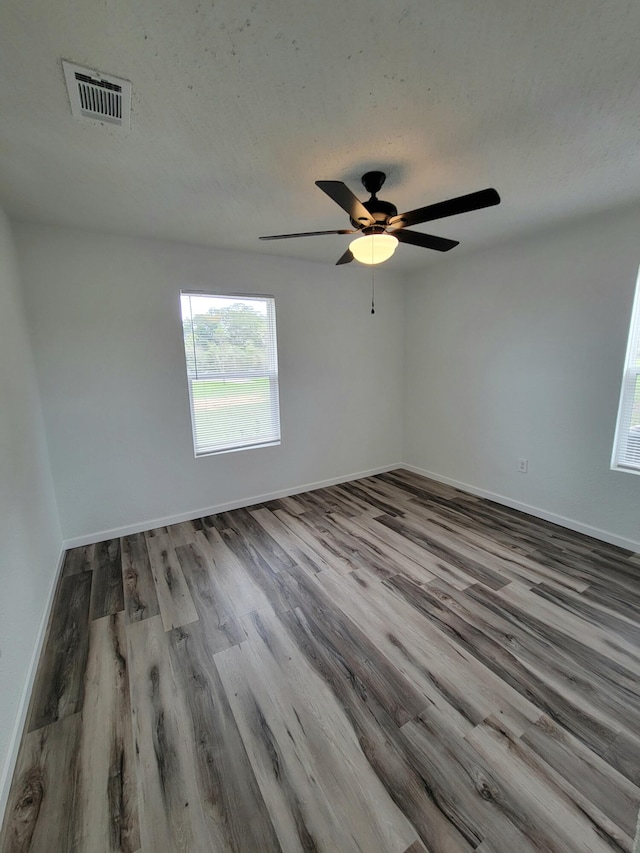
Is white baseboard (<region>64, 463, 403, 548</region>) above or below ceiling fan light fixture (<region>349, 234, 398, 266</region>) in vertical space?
below

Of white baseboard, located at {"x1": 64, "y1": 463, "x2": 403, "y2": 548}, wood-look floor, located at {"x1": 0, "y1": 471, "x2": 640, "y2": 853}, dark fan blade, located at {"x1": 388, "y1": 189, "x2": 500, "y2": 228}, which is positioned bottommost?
wood-look floor, located at {"x1": 0, "y1": 471, "x2": 640, "y2": 853}

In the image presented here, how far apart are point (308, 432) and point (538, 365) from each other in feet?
7.52

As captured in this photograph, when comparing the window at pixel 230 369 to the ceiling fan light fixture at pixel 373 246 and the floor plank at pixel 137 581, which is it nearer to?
the floor plank at pixel 137 581

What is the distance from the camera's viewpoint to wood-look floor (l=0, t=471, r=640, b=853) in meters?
1.11

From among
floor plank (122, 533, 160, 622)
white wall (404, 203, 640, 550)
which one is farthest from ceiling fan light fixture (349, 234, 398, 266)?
floor plank (122, 533, 160, 622)

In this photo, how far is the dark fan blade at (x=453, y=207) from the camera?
150 cm

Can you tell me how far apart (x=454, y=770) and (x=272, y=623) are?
1.06 m

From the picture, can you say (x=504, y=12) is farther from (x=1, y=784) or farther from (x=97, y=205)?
(x=1, y=784)

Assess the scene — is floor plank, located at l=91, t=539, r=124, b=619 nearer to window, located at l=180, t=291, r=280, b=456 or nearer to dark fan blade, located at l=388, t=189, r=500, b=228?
window, located at l=180, t=291, r=280, b=456

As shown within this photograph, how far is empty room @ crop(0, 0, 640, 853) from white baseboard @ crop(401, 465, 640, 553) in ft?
0.08

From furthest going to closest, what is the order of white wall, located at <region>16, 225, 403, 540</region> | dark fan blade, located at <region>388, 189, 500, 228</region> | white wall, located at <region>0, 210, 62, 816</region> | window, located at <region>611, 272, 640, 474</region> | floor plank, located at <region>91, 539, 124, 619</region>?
white wall, located at <region>16, 225, 403, 540</region>
window, located at <region>611, 272, 640, 474</region>
floor plank, located at <region>91, 539, 124, 619</region>
dark fan blade, located at <region>388, 189, 500, 228</region>
white wall, located at <region>0, 210, 62, 816</region>

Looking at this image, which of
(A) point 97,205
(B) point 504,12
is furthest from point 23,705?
(B) point 504,12

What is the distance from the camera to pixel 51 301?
2559 mm

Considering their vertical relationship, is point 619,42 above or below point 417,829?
above
